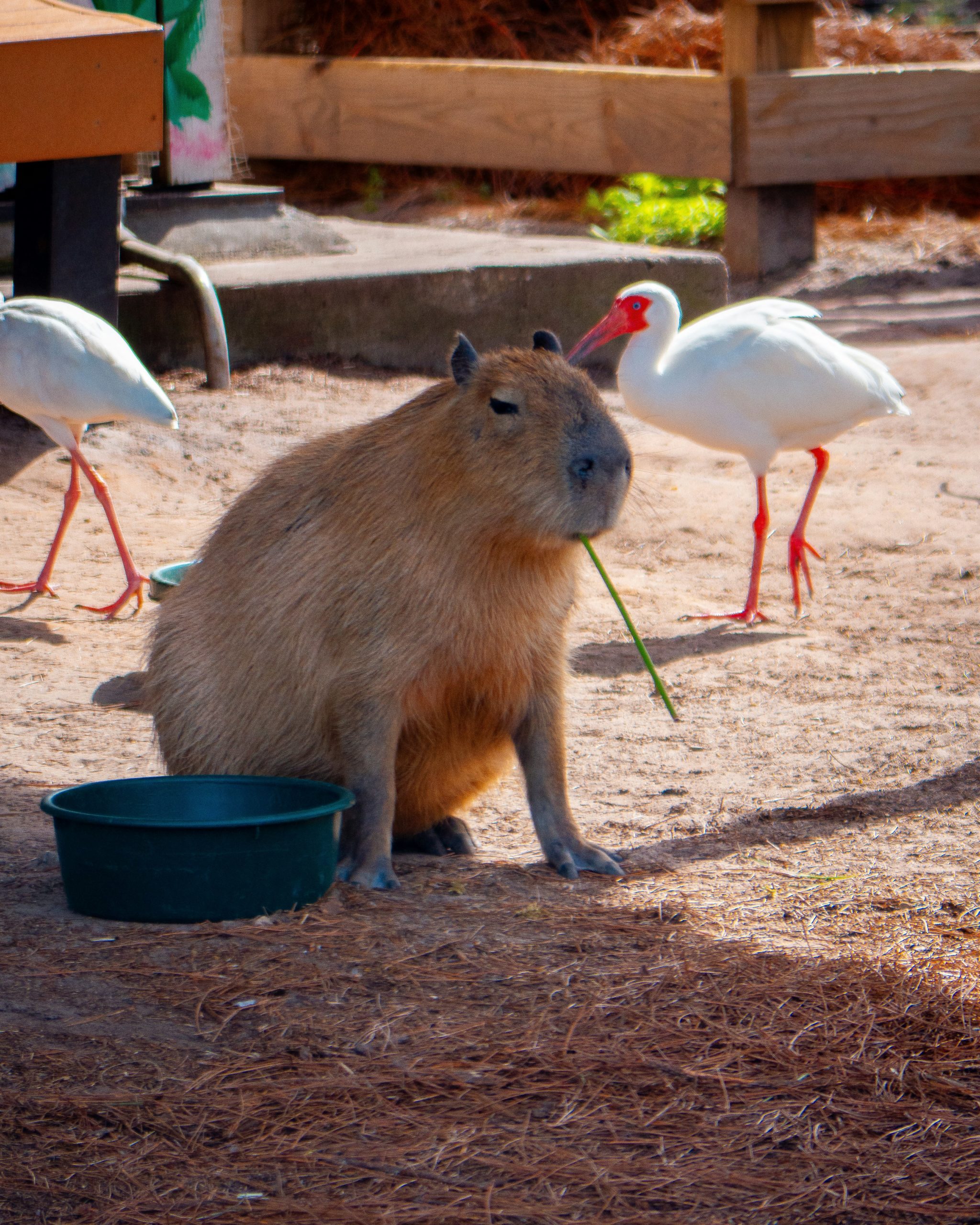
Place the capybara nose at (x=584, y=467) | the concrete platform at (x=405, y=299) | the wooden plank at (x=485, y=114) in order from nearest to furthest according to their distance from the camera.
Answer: the capybara nose at (x=584, y=467) → the concrete platform at (x=405, y=299) → the wooden plank at (x=485, y=114)

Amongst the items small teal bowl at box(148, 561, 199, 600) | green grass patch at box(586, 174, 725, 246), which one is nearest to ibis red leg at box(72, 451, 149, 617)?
small teal bowl at box(148, 561, 199, 600)

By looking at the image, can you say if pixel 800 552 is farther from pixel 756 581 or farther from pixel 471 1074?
pixel 471 1074

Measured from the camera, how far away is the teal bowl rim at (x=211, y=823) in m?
2.85

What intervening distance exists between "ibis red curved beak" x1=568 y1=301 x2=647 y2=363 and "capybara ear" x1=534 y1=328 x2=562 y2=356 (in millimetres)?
2763

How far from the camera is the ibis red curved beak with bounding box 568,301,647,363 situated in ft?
20.5

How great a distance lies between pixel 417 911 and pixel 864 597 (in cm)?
324

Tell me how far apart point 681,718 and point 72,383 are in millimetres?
2552

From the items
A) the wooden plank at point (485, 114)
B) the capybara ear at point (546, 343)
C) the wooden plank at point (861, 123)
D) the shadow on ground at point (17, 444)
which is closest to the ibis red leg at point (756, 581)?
the capybara ear at point (546, 343)

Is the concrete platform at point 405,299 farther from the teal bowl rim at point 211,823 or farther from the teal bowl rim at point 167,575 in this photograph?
the teal bowl rim at point 211,823

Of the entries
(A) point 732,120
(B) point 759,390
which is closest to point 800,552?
(B) point 759,390

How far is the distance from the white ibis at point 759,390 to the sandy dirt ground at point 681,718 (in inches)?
18.8

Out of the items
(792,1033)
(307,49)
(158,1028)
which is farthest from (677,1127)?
(307,49)

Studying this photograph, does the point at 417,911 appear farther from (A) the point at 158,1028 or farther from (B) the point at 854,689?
(B) the point at 854,689

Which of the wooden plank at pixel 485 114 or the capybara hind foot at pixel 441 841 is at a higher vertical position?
the wooden plank at pixel 485 114
